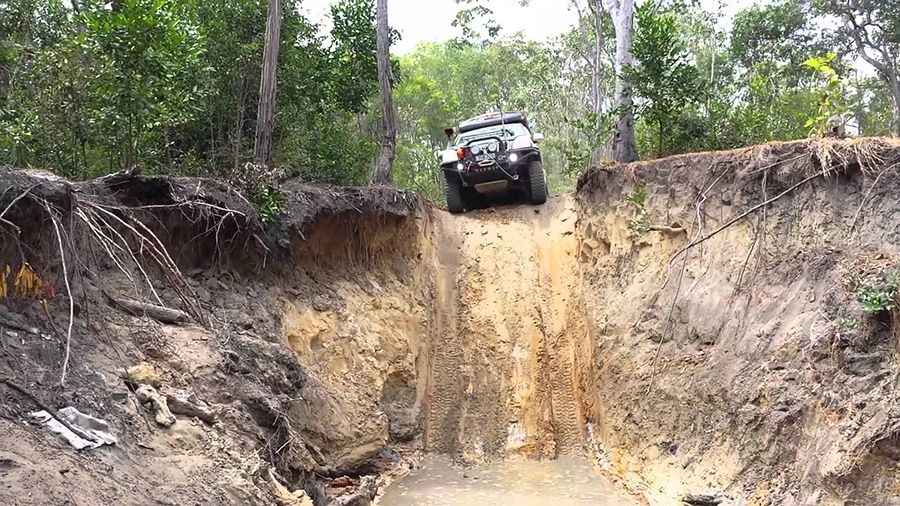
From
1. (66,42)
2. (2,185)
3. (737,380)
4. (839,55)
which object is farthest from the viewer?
(839,55)

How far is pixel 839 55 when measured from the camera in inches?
760

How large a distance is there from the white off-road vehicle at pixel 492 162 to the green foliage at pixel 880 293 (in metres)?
7.62

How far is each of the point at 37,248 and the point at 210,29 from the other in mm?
7500

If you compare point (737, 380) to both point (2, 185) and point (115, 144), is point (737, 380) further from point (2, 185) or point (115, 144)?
point (115, 144)

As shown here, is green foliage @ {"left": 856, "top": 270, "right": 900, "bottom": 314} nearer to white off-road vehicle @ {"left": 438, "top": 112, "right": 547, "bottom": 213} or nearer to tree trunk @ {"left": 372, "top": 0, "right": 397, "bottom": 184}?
white off-road vehicle @ {"left": 438, "top": 112, "right": 547, "bottom": 213}

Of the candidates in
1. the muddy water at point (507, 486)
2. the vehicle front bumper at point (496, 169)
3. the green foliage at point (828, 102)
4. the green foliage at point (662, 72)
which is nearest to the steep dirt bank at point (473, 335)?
the muddy water at point (507, 486)

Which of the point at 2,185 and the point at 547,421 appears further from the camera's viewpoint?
the point at 547,421

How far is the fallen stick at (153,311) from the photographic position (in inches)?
244

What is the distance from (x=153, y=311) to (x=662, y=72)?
10.2m

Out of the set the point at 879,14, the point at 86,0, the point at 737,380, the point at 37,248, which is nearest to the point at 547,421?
the point at 737,380

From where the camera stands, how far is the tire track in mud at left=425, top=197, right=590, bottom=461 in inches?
396

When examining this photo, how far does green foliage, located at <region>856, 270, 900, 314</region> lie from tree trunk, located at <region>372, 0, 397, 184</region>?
27.4 ft

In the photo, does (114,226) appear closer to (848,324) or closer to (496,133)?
(848,324)

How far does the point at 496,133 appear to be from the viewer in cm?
1380
